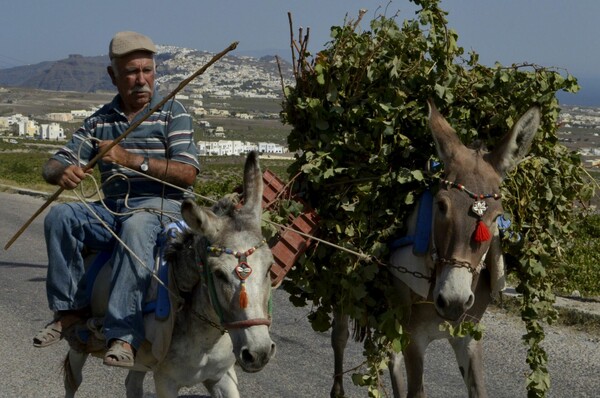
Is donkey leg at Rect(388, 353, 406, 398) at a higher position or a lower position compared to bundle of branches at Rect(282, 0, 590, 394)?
lower

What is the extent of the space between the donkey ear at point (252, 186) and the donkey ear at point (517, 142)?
151 cm

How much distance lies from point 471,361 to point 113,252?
2419 mm

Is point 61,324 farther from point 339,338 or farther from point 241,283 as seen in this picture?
point 339,338

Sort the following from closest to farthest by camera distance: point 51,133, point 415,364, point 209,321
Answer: point 209,321 → point 415,364 → point 51,133

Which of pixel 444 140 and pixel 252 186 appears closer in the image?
pixel 252 186

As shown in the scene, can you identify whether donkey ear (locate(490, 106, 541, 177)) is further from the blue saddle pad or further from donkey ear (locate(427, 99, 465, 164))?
the blue saddle pad

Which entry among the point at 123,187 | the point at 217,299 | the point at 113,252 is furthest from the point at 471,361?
A: the point at 123,187

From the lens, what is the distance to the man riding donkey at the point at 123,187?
549cm

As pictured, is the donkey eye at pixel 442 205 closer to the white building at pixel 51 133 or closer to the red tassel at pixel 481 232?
the red tassel at pixel 481 232

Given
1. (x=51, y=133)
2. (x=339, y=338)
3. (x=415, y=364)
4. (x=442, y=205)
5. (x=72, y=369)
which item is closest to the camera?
(x=442, y=205)

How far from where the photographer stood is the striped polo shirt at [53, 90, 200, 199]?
5762mm

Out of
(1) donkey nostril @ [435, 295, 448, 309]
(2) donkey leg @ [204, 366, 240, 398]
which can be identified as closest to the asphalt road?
(2) donkey leg @ [204, 366, 240, 398]

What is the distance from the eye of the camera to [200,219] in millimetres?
4730

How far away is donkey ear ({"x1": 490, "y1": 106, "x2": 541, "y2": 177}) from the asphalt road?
264 centimetres
